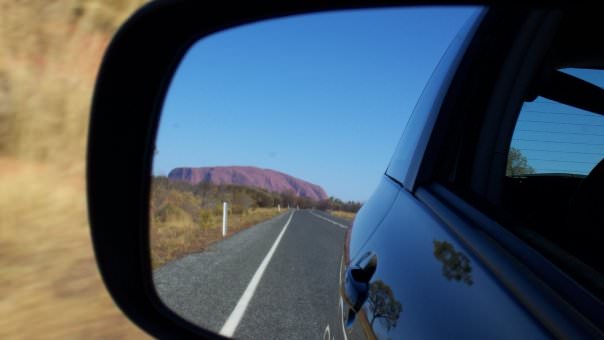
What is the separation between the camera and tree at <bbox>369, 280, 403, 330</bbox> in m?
1.50

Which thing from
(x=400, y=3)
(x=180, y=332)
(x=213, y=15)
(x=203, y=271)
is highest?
(x=400, y=3)

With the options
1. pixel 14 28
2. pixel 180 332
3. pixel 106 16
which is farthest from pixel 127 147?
pixel 106 16

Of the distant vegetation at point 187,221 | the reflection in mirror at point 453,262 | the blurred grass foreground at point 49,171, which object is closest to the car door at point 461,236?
the reflection in mirror at point 453,262

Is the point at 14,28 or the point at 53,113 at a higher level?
the point at 14,28

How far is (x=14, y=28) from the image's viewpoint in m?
12.4

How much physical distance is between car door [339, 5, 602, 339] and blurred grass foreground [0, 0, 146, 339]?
429 cm

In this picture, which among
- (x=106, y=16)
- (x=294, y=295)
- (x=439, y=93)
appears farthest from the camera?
(x=106, y=16)

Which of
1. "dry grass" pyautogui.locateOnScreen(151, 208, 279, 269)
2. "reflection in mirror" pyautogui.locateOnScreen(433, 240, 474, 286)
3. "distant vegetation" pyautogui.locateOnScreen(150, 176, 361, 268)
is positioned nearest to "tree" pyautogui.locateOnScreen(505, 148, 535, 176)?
"reflection in mirror" pyautogui.locateOnScreen(433, 240, 474, 286)

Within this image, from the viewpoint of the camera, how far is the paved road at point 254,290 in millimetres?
5758

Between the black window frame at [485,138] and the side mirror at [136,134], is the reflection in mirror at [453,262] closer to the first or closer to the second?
the black window frame at [485,138]

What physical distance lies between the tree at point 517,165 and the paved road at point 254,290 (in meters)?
1.25

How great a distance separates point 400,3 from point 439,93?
0.93 meters

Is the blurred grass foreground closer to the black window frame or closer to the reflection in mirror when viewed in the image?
the black window frame

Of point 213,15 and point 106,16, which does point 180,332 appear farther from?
point 106,16
